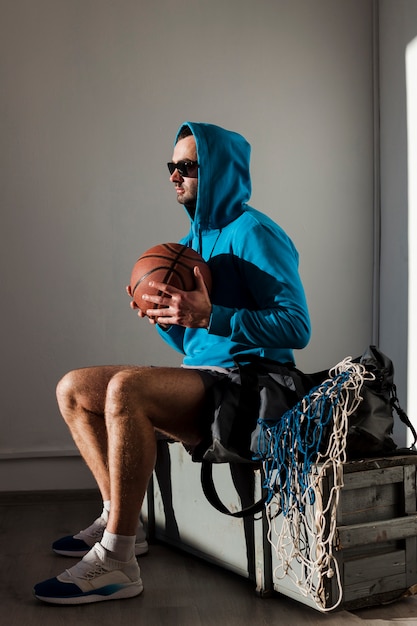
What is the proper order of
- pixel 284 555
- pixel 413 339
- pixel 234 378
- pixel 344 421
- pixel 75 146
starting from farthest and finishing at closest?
pixel 75 146 < pixel 413 339 < pixel 234 378 < pixel 284 555 < pixel 344 421

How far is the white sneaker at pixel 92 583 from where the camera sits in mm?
2119

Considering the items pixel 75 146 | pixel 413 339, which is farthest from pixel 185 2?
pixel 413 339

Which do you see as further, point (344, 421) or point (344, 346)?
point (344, 346)

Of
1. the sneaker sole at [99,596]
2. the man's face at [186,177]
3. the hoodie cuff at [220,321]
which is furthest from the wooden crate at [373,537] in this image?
the man's face at [186,177]

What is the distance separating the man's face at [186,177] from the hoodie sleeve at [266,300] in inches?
11.1

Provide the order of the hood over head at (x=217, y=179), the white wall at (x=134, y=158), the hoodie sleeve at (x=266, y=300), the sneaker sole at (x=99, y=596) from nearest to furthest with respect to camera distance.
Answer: the sneaker sole at (x=99, y=596) → the hoodie sleeve at (x=266, y=300) → the hood over head at (x=217, y=179) → the white wall at (x=134, y=158)

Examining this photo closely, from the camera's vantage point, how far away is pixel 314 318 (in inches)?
153

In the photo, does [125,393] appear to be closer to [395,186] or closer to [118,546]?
[118,546]

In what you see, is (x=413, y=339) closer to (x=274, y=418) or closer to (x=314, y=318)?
(x=314, y=318)

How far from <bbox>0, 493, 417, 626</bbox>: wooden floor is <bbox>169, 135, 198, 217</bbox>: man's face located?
1.19 meters

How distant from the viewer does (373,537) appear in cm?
201

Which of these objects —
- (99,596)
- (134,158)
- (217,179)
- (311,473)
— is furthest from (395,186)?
(99,596)

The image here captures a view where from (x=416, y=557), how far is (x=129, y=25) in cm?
277

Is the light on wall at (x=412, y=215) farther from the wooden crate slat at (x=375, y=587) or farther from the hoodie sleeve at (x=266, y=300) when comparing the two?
the wooden crate slat at (x=375, y=587)
